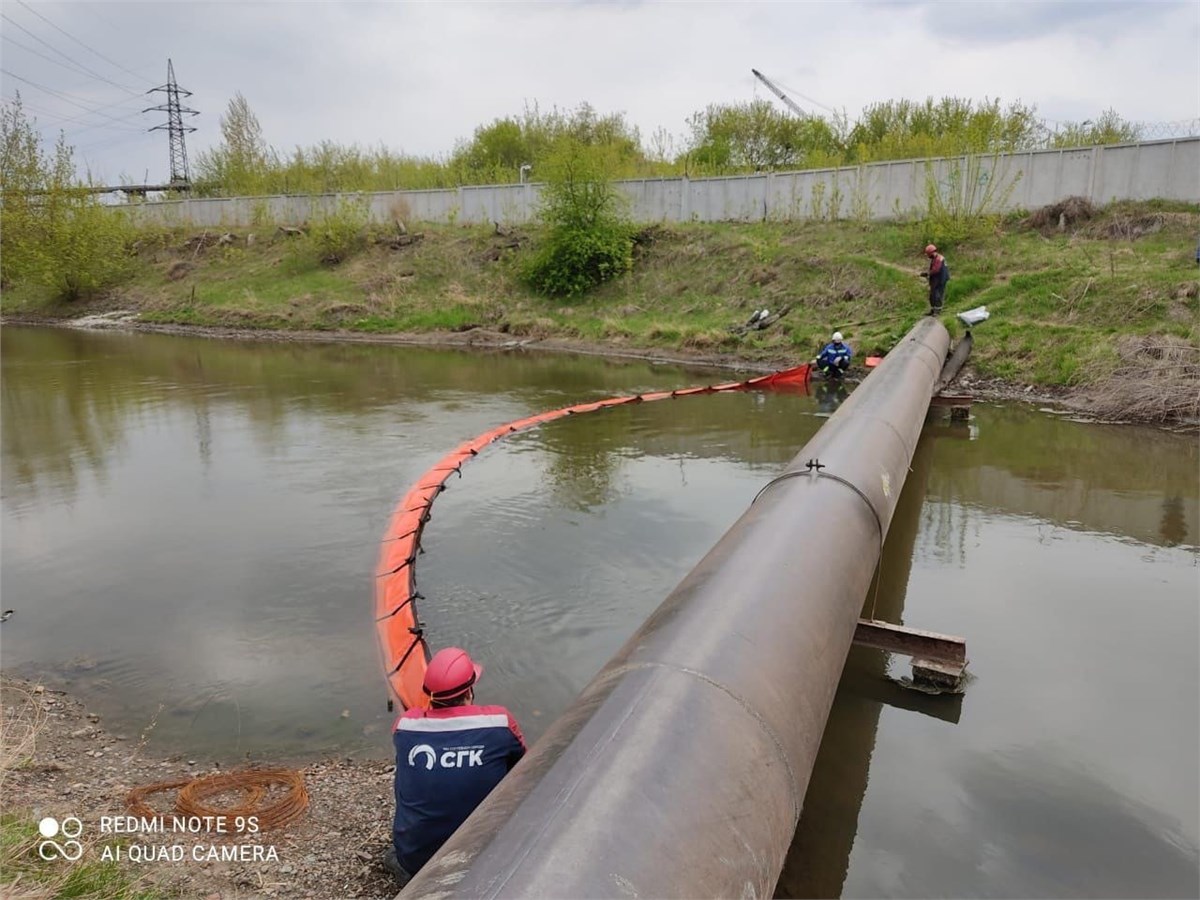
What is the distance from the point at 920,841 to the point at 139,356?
23.9 meters

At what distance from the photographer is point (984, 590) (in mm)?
6582

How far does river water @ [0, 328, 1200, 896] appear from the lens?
4137 millimetres

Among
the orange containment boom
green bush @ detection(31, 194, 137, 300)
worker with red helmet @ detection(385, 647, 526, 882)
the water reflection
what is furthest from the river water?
green bush @ detection(31, 194, 137, 300)

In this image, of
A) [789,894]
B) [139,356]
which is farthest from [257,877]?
[139,356]

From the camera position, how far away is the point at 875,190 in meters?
23.1

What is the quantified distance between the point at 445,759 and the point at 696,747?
122 cm

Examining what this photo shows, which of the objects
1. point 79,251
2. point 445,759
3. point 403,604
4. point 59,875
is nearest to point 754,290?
point 403,604

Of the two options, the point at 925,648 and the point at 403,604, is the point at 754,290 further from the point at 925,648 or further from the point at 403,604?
the point at 925,648

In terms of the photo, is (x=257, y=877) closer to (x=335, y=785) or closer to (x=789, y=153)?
(x=335, y=785)

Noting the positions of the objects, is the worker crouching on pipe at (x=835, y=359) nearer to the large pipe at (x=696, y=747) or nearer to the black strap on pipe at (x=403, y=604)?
the black strap on pipe at (x=403, y=604)

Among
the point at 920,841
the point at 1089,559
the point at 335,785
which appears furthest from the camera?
the point at 1089,559

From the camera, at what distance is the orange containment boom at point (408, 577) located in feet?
17.5

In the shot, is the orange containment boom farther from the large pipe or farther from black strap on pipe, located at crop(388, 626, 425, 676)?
the large pipe

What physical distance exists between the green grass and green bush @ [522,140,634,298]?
2334 centimetres
